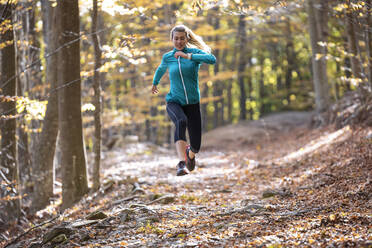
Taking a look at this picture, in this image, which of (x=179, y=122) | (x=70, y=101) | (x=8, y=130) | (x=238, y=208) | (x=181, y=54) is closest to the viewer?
(x=181, y=54)

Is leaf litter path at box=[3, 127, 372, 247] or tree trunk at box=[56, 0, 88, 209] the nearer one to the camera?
leaf litter path at box=[3, 127, 372, 247]

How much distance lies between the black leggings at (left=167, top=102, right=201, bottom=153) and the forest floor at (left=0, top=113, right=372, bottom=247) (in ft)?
4.05

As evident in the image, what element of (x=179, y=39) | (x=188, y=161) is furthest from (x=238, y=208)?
(x=179, y=39)

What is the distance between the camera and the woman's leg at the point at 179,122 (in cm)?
577

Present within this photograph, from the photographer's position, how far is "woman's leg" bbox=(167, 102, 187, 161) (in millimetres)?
5773

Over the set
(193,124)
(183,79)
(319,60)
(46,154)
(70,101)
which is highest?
(319,60)

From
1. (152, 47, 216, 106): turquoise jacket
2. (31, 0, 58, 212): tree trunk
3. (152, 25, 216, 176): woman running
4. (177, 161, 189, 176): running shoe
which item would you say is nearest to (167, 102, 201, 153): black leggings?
(152, 25, 216, 176): woman running

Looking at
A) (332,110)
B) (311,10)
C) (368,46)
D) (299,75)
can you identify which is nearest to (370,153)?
(368,46)

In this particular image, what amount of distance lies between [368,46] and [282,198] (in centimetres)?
427

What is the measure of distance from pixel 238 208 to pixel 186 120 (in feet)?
5.48

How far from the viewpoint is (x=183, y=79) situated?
5859mm

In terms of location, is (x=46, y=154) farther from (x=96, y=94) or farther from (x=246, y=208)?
(x=246, y=208)

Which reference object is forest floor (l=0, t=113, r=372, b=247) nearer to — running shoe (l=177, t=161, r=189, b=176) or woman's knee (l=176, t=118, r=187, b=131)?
running shoe (l=177, t=161, r=189, b=176)

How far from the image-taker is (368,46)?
8.63m
